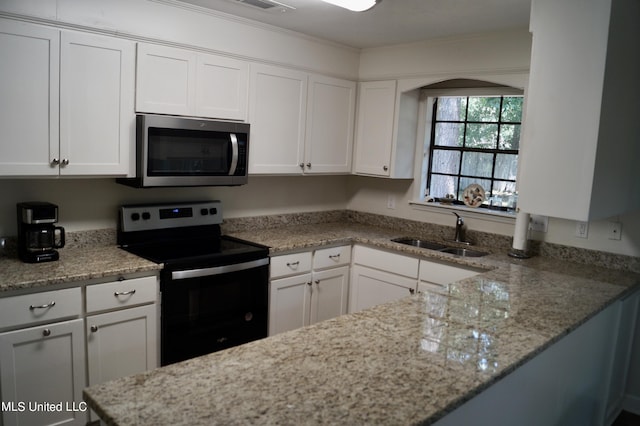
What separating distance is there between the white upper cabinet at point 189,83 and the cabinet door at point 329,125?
0.64 meters

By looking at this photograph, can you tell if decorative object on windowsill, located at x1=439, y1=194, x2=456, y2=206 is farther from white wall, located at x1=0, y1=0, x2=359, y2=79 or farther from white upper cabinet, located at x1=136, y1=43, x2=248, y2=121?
white upper cabinet, located at x1=136, y1=43, x2=248, y2=121

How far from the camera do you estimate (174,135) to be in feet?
9.58

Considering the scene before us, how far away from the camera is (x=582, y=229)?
313 centimetres

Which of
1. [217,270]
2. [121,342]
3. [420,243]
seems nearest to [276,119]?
[217,270]

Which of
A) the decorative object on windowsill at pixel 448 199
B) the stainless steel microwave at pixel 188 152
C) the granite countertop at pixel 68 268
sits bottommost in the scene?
the granite countertop at pixel 68 268

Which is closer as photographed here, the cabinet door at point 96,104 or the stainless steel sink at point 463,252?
the cabinet door at point 96,104

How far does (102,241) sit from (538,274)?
2.55 metres

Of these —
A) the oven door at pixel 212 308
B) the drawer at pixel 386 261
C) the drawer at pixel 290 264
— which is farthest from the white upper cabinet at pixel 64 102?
the drawer at pixel 386 261

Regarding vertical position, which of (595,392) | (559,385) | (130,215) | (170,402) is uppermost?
(130,215)

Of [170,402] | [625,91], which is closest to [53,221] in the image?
[170,402]

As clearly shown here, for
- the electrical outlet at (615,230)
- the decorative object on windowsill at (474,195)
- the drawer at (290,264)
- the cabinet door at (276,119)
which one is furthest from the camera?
the decorative object on windowsill at (474,195)

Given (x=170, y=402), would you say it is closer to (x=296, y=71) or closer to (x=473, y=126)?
(x=296, y=71)

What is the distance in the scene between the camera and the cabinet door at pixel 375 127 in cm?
390

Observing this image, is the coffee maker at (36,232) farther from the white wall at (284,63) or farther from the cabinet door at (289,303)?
the cabinet door at (289,303)
